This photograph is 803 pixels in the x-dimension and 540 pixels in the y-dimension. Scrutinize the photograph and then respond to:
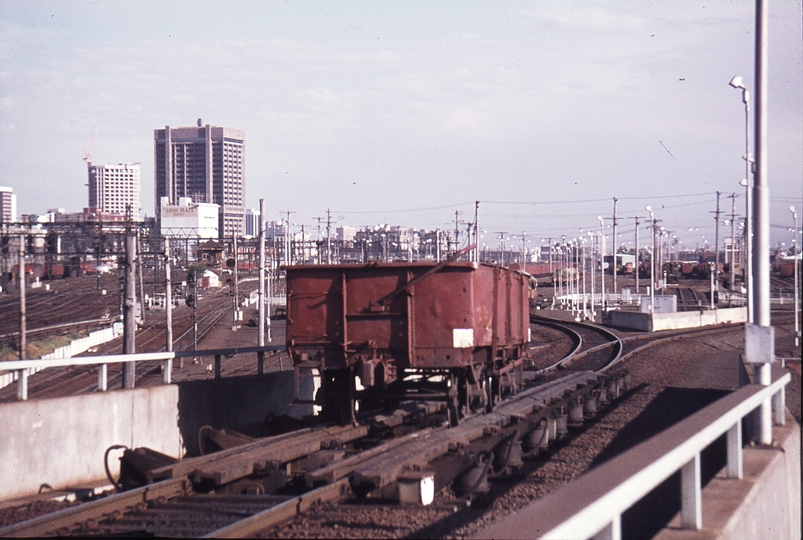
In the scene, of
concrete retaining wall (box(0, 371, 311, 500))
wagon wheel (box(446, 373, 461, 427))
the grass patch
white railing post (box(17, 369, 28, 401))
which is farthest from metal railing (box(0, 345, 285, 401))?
the grass patch

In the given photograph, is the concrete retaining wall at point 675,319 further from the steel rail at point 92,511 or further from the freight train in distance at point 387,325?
the steel rail at point 92,511

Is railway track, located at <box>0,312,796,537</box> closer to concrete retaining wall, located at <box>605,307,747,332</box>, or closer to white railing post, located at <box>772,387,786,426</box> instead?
white railing post, located at <box>772,387,786,426</box>

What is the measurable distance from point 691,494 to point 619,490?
6.21 feet

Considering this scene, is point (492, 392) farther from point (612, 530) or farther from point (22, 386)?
point (612, 530)

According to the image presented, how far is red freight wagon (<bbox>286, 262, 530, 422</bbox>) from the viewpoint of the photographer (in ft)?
41.5

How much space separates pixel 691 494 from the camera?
5.10 m

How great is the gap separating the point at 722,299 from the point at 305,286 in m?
60.1

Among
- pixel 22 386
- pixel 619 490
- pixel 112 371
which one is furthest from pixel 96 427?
pixel 112 371

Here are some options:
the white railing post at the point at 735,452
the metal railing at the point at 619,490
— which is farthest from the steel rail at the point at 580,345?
the metal railing at the point at 619,490

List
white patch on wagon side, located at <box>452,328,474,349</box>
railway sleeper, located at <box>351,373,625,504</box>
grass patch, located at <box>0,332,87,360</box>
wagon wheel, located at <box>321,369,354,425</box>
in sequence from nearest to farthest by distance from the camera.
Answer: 1. railway sleeper, located at <box>351,373,625,504</box>
2. white patch on wagon side, located at <box>452,328,474,349</box>
3. wagon wheel, located at <box>321,369,354,425</box>
4. grass patch, located at <box>0,332,87,360</box>

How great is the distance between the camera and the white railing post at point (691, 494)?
16.6 ft

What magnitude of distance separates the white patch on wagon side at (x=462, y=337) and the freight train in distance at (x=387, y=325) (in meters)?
0.02

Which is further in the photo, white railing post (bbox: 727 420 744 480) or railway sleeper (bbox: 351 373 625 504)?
railway sleeper (bbox: 351 373 625 504)

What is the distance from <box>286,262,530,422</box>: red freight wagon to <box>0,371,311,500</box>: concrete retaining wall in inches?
65.1
